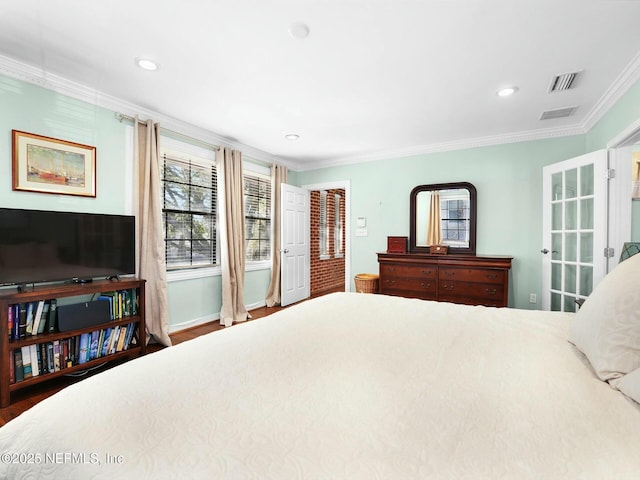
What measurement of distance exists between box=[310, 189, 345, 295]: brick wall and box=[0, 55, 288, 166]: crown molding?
7.26ft

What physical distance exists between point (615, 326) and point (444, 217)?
11.6 feet

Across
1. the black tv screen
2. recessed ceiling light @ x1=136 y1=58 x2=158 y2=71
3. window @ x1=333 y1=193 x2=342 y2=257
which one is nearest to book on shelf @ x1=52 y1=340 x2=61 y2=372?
the black tv screen

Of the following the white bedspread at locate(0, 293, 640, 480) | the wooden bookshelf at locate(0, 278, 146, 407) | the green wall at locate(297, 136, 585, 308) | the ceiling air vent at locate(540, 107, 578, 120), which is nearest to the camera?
the white bedspread at locate(0, 293, 640, 480)

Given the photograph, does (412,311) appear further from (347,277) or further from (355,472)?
(347,277)

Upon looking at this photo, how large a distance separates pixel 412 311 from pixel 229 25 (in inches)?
84.4

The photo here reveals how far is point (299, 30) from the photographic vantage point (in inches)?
→ 76.8

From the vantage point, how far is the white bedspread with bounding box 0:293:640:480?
597 millimetres

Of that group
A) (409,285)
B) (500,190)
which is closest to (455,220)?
(500,190)

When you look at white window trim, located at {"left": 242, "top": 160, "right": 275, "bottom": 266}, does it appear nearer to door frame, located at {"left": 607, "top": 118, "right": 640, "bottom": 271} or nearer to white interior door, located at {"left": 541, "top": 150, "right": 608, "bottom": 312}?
white interior door, located at {"left": 541, "top": 150, "right": 608, "bottom": 312}

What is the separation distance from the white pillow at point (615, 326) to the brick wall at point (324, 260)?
4.87 metres

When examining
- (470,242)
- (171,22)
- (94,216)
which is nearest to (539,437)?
(171,22)

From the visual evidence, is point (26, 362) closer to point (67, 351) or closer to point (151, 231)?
point (67, 351)

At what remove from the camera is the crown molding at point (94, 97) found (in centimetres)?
235

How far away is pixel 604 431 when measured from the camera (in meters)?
0.69
